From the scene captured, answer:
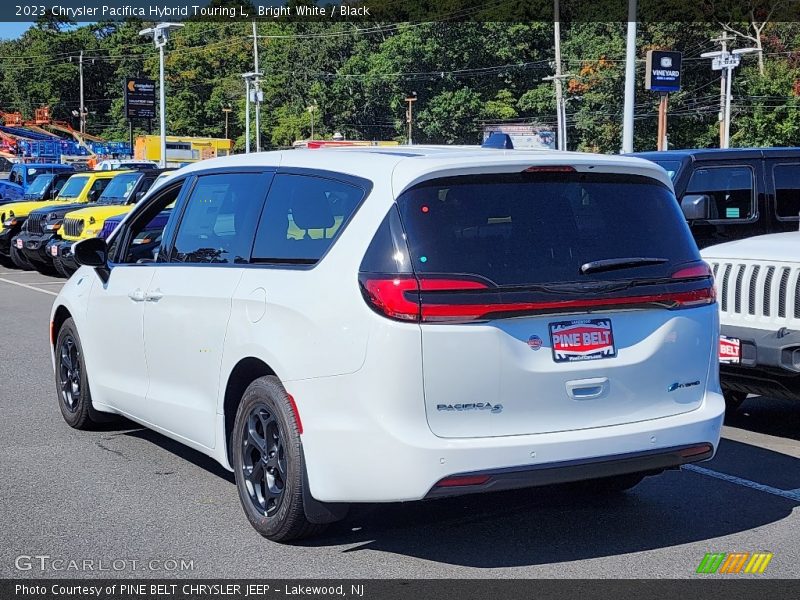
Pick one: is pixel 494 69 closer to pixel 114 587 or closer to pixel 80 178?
pixel 80 178

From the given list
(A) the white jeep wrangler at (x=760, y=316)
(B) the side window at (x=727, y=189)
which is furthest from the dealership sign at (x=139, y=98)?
(A) the white jeep wrangler at (x=760, y=316)

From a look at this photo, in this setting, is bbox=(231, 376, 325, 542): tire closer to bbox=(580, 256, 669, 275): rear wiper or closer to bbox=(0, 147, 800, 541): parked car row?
bbox=(0, 147, 800, 541): parked car row

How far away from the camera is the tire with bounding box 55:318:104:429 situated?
7371 mm

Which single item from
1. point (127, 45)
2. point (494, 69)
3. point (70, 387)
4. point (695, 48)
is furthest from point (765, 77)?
point (127, 45)

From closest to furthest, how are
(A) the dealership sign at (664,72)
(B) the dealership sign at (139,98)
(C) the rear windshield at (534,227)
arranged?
1. (C) the rear windshield at (534,227)
2. (A) the dealership sign at (664,72)
3. (B) the dealership sign at (139,98)

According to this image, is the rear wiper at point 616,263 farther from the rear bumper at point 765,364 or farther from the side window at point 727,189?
the side window at point 727,189

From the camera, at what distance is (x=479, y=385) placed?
4551 mm

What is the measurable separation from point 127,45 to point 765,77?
94409 mm

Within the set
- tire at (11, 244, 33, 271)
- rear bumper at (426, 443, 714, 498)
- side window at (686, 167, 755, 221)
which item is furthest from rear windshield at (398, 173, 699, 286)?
tire at (11, 244, 33, 271)

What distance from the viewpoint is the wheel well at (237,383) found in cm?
524

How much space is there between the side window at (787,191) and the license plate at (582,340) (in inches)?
227

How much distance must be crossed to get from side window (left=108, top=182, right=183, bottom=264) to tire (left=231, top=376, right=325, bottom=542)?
1.72 m

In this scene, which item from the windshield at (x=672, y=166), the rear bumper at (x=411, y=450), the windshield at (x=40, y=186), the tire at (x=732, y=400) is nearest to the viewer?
the rear bumper at (x=411, y=450)

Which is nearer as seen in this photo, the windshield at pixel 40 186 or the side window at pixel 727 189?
the side window at pixel 727 189
